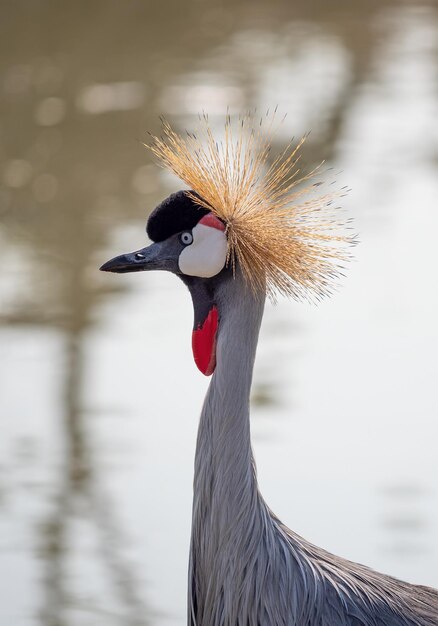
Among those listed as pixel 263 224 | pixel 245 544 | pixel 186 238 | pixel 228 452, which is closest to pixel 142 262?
pixel 186 238

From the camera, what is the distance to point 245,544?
1.94m

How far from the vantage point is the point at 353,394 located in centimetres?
359

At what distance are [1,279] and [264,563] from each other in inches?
99.2

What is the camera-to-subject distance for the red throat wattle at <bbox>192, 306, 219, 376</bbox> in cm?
192

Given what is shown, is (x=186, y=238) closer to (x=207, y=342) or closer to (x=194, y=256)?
(x=194, y=256)

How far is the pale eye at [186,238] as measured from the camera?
1.93m

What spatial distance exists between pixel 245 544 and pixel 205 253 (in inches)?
17.4

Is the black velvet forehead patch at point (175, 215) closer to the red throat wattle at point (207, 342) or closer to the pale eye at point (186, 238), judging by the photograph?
the pale eye at point (186, 238)

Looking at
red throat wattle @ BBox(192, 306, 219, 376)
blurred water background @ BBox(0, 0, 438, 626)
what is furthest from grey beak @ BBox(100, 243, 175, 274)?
blurred water background @ BBox(0, 0, 438, 626)

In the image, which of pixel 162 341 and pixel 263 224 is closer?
pixel 263 224

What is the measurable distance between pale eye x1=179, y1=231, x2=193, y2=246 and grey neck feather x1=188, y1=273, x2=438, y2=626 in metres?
0.08

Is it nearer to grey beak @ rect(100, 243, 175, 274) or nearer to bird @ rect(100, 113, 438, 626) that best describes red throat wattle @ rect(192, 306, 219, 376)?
Answer: bird @ rect(100, 113, 438, 626)

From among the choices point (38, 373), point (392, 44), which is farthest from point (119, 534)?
point (392, 44)

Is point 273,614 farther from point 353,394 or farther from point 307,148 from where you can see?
point 307,148
